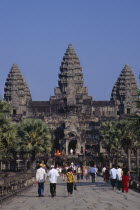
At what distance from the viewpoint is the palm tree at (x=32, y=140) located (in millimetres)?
118750

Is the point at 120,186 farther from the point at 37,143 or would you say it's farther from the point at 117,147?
the point at 117,147

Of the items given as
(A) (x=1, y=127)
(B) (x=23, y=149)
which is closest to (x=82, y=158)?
(B) (x=23, y=149)

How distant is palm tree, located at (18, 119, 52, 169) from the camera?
390 feet

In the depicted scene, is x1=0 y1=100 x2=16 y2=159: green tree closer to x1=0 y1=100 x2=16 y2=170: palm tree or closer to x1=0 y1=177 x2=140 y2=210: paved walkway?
x1=0 y1=100 x2=16 y2=170: palm tree

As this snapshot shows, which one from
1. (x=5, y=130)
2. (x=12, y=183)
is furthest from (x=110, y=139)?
(x=12, y=183)

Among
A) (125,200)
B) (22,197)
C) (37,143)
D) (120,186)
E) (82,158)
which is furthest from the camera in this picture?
(82,158)

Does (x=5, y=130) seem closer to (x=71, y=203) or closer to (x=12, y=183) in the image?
(x=12, y=183)

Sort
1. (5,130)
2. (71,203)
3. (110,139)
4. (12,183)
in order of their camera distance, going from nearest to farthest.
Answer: (71,203) < (12,183) < (5,130) < (110,139)

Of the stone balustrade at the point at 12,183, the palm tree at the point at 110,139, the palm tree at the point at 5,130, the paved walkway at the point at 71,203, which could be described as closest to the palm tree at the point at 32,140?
the palm tree at the point at 110,139

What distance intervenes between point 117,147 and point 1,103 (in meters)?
66.8

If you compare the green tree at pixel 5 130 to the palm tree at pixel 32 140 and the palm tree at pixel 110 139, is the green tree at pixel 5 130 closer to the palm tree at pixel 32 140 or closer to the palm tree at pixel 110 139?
the palm tree at pixel 32 140

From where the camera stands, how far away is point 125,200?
151 feet

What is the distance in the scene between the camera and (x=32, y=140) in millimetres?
119812

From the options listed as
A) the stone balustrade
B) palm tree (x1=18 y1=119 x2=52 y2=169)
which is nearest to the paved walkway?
the stone balustrade
